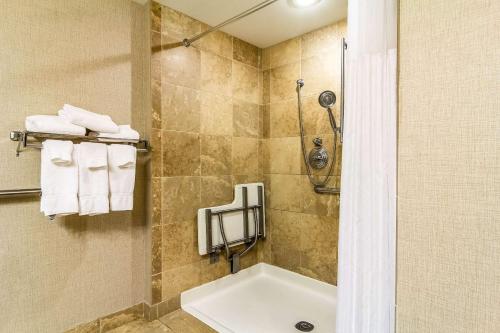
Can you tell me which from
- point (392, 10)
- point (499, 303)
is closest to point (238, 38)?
point (392, 10)

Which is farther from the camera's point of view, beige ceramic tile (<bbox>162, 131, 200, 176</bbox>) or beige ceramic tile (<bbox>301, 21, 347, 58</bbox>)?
beige ceramic tile (<bbox>301, 21, 347, 58</bbox>)

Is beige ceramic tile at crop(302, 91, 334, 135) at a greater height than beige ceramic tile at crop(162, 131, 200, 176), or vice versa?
beige ceramic tile at crop(302, 91, 334, 135)

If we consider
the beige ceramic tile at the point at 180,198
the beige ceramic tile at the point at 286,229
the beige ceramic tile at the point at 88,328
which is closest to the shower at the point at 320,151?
the beige ceramic tile at the point at 286,229

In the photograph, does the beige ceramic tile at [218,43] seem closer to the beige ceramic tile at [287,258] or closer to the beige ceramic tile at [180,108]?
the beige ceramic tile at [180,108]

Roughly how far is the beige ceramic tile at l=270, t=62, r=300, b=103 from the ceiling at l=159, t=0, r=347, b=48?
0.25 meters

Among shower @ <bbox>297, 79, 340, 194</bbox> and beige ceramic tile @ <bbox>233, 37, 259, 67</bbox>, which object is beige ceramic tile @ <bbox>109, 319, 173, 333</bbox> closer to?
shower @ <bbox>297, 79, 340, 194</bbox>

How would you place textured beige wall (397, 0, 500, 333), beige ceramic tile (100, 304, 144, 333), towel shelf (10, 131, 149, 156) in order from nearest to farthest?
textured beige wall (397, 0, 500, 333)
towel shelf (10, 131, 149, 156)
beige ceramic tile (100, 304, 144, 333)

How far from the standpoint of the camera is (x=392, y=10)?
797 millimetres

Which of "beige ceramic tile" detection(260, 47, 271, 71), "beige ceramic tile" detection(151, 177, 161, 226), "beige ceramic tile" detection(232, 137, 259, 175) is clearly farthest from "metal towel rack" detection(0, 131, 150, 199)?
"beige ceramic tile" detection(260, 47, 271, 71)

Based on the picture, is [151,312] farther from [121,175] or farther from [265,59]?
[265,59]

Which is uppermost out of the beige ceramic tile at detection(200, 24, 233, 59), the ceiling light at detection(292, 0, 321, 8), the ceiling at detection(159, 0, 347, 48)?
the ceiling at detection(159, 0, 347, 48)

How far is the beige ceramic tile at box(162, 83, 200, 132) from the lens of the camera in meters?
1.71

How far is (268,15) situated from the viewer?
1825mm

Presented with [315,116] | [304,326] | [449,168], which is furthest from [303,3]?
[304,326]
